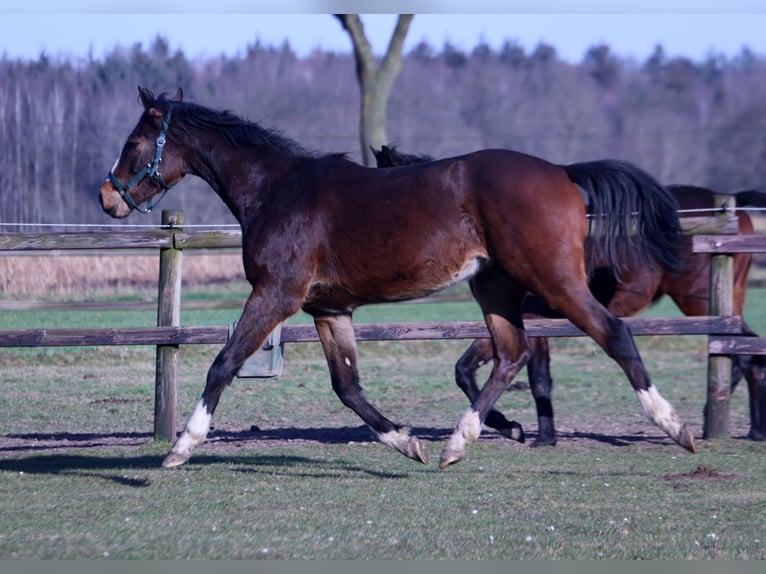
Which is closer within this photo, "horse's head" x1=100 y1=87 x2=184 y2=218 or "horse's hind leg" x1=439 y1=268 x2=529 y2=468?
"horse's hind leg" x1=439 y1=268 x2=529 y2=468

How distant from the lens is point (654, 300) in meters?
8.55

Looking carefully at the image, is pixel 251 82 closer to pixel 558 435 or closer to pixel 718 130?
pixel 718 130

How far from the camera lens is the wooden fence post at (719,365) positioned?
7.97m

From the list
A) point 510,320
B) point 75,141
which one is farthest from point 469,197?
point 75,141

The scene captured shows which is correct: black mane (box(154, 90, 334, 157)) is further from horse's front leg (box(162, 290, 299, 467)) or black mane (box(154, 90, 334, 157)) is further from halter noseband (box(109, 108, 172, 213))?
horse's front leg (box(162, 290, 299, 467))

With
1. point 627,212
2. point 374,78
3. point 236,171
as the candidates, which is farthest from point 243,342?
point 374,78

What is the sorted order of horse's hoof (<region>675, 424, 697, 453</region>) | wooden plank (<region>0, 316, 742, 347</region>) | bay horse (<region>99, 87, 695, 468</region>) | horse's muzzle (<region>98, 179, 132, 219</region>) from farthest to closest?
wooden plank (<region>0, 316, 742, 347</region>)
horse's muzzle (<region>98, 179, 132, 219</region>)
bay horse (<region>99, 87, 695, 468</region>)
horse's hoof (<region>675, 424, 697, 453</region>)

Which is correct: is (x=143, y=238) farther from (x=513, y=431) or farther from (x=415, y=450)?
(x=513, y=431)

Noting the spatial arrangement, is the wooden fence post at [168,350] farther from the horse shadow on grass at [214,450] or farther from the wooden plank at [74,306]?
the wooden plank at [74,306]

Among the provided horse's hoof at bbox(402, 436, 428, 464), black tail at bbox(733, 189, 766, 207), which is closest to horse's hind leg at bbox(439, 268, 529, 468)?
horse's hoof at bbox(402, 436, 428, 464)

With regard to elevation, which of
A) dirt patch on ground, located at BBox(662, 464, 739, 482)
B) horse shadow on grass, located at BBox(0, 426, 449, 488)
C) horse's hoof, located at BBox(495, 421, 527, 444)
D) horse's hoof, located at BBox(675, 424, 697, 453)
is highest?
horse's hoof, located at BBox(675, 424, 697, 453)

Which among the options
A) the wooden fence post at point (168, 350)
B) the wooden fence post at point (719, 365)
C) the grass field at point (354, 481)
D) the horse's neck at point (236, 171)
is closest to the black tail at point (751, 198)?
the wooden fence post at point (719, 365)

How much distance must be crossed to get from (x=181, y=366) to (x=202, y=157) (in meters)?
6.80

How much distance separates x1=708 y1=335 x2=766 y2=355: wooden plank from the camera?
7746 mm
